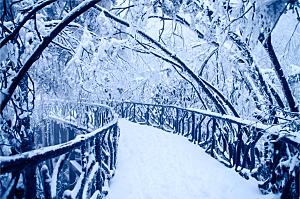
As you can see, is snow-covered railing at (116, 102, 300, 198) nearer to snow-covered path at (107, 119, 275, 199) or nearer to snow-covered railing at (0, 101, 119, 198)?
snow-covered path at (107, 119, 275, 199)

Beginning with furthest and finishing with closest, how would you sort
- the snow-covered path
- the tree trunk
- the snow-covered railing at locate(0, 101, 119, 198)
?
1. the tree trunk
2. the snow-covered path
3. the snow-covered railing at locate(0, 101, 119, 198)

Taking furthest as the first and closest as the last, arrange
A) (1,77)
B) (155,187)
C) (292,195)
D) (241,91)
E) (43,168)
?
1. (241,91)
2. (155,187)
3. (1,77)
4. (292,195)
5. (43,168)


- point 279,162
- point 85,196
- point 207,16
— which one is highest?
point 207,16

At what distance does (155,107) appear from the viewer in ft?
48.5

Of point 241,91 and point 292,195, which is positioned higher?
point 241,91

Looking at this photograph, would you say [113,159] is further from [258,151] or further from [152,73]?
[152,73]

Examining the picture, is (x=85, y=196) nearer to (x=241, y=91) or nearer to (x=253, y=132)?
(x=253, y=132)

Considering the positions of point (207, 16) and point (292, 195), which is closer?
point (292, 195)

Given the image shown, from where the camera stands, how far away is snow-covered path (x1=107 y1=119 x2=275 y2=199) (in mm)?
4324

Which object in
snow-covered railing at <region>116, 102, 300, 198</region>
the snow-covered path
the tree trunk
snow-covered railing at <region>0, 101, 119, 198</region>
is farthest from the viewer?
the tree trunk

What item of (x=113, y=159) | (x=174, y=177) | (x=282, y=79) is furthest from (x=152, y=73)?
(x=174, y=177)

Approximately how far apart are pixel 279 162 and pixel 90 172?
238 centimetres

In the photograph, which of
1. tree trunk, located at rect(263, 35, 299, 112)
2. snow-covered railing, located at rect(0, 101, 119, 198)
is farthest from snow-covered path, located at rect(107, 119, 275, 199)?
tree trunk, located at rect(263, 35, 299, 112)

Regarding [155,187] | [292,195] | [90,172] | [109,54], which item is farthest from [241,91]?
[90,172]
